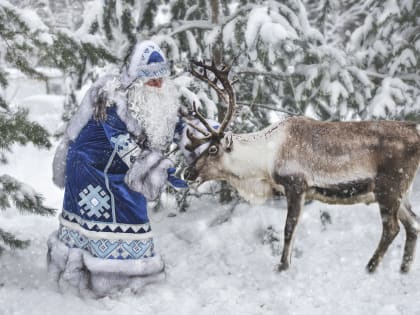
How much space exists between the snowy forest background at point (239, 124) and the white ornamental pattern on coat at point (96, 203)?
1.89 feet

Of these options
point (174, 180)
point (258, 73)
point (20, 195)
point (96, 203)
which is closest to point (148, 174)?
point (174, 180)

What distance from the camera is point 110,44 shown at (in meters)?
5.98

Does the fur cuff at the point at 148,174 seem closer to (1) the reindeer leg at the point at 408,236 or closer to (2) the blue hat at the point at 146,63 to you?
(2) the blue hat at the point at 146,63

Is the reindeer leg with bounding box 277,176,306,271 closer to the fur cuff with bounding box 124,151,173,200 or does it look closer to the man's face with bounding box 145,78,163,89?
the fur cuff with bounding box 124,151,173,200

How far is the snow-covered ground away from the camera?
12.3ft

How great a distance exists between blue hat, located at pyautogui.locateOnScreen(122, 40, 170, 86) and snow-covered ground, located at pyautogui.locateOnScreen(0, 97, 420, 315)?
5.71ft

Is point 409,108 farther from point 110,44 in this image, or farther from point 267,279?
point 110,44

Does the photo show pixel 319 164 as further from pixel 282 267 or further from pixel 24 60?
pixel 24 60

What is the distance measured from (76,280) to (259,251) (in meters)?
1.72

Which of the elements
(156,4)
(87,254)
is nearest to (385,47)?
(156,4)

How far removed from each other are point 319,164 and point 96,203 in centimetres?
181

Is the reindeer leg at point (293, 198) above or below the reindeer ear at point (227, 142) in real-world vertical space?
below

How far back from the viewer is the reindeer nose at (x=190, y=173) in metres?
4.08

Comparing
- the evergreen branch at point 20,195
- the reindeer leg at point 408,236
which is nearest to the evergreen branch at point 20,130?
the evergreen branch at point 20,195
